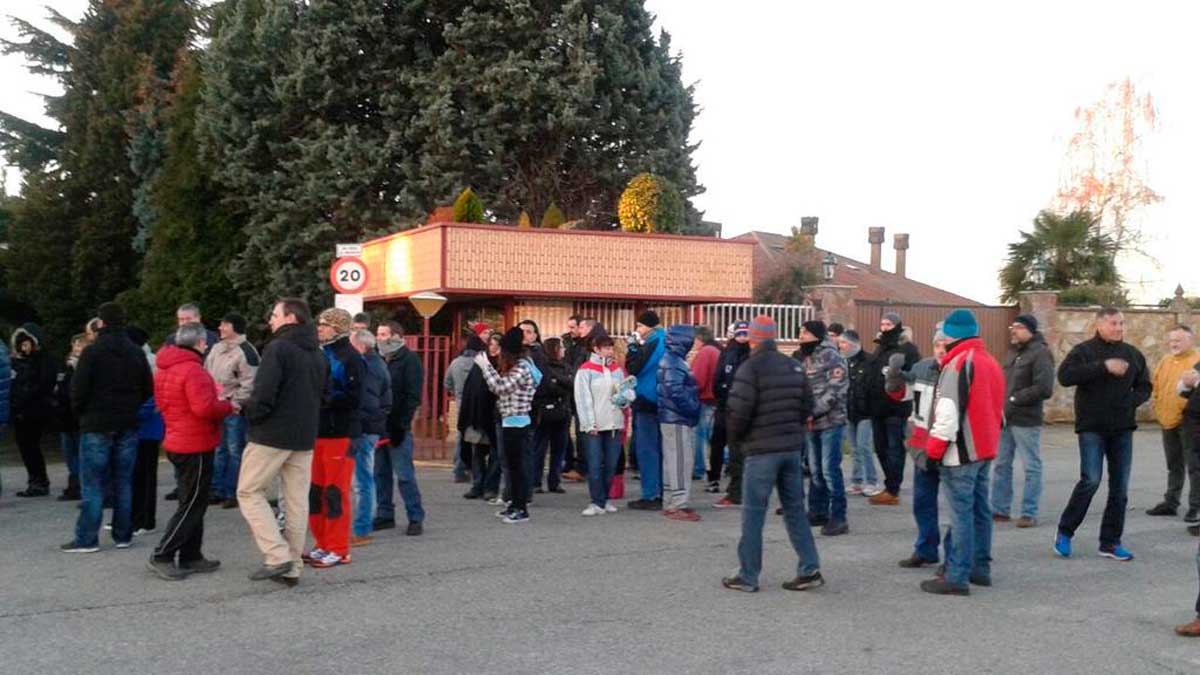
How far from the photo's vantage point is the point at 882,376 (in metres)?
11.3

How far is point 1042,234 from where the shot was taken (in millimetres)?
25406

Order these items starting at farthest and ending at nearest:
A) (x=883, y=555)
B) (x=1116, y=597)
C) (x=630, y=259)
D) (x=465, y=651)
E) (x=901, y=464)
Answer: (x=630, y=259) < (x=901, y=464) < (x=883, y=555) < (x=1116, y=597) < (x=465, y=651)

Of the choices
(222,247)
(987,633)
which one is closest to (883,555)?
(987,633)

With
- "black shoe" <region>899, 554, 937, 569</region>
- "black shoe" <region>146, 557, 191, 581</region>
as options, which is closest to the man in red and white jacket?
"black shoe" <region>899, 554, 937, 569</region>

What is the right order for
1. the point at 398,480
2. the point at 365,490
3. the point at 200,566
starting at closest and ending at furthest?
1. the point at 200,566
2. the point at 365,490
3. the point at 398,480

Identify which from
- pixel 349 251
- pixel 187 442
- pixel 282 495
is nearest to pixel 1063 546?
pixel 282 495

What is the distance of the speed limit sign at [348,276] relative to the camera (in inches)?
520

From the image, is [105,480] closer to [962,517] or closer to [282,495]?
[282,495]

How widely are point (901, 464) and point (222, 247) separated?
25116 millimetres

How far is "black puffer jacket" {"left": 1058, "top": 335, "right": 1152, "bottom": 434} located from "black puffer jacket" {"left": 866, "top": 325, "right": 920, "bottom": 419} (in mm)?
2500

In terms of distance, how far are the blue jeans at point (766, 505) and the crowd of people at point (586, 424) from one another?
13 millimetres

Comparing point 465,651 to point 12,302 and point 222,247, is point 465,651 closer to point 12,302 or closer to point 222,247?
point 222,247

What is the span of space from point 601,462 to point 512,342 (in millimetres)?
1542

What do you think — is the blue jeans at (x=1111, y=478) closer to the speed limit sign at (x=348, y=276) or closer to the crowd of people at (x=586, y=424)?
the crowd of people at (x=586, y=424)
